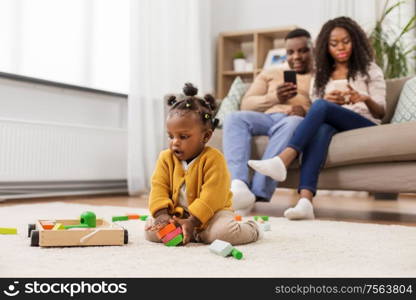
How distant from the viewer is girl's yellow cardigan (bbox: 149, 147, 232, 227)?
4.29 feet

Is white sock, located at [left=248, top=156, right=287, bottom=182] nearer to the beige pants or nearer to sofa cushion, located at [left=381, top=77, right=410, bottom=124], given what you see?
the beige pants

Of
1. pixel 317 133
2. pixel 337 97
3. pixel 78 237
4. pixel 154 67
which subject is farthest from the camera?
pixel 154 67

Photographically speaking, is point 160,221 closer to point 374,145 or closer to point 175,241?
point 175,241

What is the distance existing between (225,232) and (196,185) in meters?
0.16

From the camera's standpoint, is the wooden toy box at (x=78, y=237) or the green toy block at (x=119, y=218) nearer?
the wooden toy box at (x=78, y=237)

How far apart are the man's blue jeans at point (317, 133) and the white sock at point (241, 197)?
0.22 meters

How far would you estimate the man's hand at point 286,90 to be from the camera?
240 cm

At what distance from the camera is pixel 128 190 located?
3.50 m

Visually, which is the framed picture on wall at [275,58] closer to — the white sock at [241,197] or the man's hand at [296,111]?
the man's hand at [296,111]

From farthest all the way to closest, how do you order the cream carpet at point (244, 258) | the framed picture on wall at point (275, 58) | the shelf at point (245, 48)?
the shelf at point (245, 48)
the framed picture on wall at point (275, 58)
the cream carpet at point (244, 258)

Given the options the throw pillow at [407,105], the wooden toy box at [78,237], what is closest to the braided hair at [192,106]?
the wooden toy box at [78,237]

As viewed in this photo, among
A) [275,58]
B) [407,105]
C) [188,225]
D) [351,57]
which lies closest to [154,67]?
[275,58]

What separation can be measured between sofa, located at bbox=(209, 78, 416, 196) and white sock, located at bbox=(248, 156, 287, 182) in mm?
244

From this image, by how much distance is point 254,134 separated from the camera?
2.39 metres
